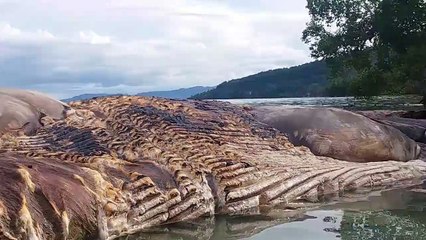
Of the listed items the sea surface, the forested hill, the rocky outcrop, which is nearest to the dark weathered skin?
the sea surface

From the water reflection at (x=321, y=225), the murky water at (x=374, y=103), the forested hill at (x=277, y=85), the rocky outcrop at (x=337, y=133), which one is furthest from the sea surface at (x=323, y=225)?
the forested hill at (x=277, y=85)

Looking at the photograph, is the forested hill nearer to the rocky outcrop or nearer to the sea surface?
the rocky outcrop

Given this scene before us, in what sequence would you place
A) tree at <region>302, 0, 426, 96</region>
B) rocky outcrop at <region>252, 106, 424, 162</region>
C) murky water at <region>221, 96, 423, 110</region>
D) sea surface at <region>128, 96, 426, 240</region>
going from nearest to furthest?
sea surface at <region>128, 96, 426, 240</region>
rocky outcrop at <region>252, 106, 424, 162</region>
tree at <region>302, 0, 426, 96</region>
murky water at <region>221, 96, 423, 110</region>

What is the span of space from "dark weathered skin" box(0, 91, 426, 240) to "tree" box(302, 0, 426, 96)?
38.4ft

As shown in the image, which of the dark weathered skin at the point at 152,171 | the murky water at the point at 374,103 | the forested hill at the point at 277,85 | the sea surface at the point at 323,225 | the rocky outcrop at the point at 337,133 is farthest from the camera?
the forested hill at the point at 277,85

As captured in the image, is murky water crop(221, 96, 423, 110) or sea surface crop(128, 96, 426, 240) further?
murky water crop(221, 96, 423, 110)

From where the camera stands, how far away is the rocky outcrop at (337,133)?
28.5 feet

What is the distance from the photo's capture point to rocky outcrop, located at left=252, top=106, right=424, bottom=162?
8.68 metres

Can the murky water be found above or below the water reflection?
below

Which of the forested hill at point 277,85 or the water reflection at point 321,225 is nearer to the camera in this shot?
the water reflection at point 321,225

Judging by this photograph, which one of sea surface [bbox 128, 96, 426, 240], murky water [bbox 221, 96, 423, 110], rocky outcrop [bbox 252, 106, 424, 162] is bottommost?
murky water [bbox 221, 96, 423, 110]

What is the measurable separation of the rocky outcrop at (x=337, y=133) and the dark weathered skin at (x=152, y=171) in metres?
0.32

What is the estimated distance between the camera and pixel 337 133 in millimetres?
8805

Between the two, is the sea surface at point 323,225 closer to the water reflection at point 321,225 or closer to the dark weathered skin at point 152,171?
the water reflection at point 321,225
